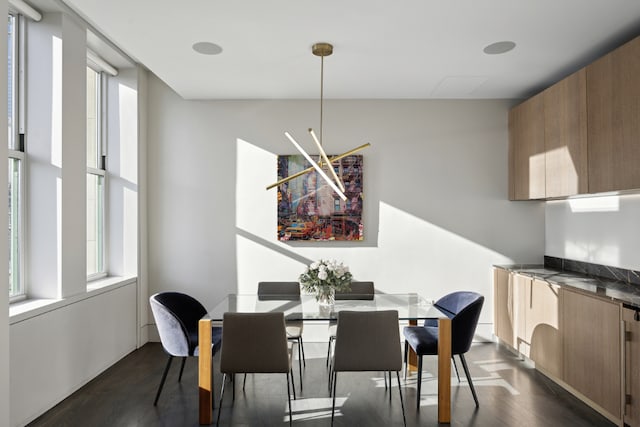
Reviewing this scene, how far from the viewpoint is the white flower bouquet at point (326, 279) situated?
11.9ft

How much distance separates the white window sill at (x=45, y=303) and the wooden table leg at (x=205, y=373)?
1182 mm

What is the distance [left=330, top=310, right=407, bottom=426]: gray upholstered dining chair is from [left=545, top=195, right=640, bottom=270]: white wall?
227cm

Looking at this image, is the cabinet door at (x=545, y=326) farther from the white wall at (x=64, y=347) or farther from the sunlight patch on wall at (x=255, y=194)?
the white wall at (x=64, y=347)

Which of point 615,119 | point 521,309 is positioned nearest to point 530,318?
point 521,309

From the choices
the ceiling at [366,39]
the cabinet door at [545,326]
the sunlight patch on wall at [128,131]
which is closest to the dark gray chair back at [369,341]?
the cabinet door at [545,326]

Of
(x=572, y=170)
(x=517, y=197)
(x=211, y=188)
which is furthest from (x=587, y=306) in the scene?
(x=211, y=188)

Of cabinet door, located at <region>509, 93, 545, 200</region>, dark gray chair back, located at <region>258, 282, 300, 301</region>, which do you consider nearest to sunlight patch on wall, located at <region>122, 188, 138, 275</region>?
dark gray chair back, located at <region>258, 282, 300, 301</region>

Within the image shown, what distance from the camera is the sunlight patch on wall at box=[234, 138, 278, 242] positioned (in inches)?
211

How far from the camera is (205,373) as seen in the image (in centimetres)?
323

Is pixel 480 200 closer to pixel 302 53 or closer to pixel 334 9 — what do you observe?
pixel 302 53

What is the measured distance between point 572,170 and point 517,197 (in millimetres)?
1181

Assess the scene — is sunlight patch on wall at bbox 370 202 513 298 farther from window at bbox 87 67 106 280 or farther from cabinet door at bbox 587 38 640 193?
window at bbox 87 67 106 280

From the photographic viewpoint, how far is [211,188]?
5.38 m

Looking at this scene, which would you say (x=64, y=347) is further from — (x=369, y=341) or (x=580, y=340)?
(x=580, y=340)
